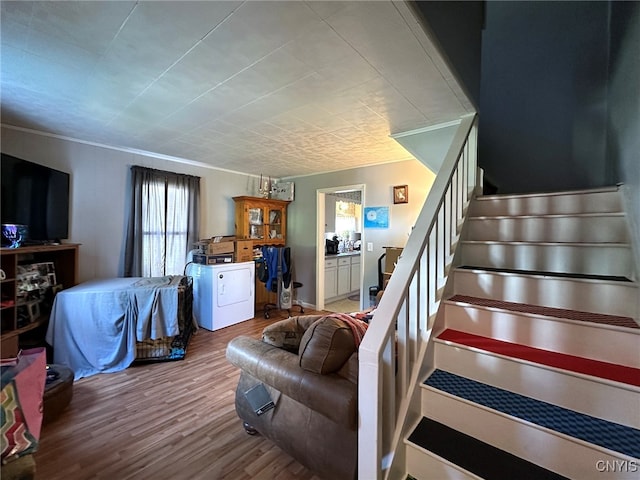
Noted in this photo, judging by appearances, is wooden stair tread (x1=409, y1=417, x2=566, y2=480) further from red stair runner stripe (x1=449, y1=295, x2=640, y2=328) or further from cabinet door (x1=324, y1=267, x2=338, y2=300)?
cabinet door (x1=324, y1=267, x2=338, y2=300)

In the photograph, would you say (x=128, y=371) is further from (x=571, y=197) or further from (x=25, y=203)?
(x=571, y=197)

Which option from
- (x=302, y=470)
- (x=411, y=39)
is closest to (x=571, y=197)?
(x=411, y=39)

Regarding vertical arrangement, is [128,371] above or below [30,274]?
below

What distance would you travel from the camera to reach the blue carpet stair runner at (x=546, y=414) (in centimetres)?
98

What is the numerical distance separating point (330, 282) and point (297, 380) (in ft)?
12.8

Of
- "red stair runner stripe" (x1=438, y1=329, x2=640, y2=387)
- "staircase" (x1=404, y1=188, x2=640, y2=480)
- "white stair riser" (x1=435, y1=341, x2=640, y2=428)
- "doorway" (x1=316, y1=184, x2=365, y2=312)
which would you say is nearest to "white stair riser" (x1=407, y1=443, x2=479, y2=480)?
"staircase" (x1=404, y1=188, x2=640, y2=480)

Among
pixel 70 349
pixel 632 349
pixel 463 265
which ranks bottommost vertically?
pixel 70 349

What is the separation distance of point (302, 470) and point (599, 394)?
1507 millimetres

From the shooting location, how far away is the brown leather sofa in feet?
4.00

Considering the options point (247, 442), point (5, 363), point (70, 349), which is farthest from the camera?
point (70, 349)

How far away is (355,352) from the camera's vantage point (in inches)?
51.6

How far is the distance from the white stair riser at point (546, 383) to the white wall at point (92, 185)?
12.3 ft

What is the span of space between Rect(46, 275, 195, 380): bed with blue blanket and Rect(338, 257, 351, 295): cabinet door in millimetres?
3311

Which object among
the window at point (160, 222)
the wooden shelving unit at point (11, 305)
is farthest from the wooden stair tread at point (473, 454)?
the window at point (160, 222)
